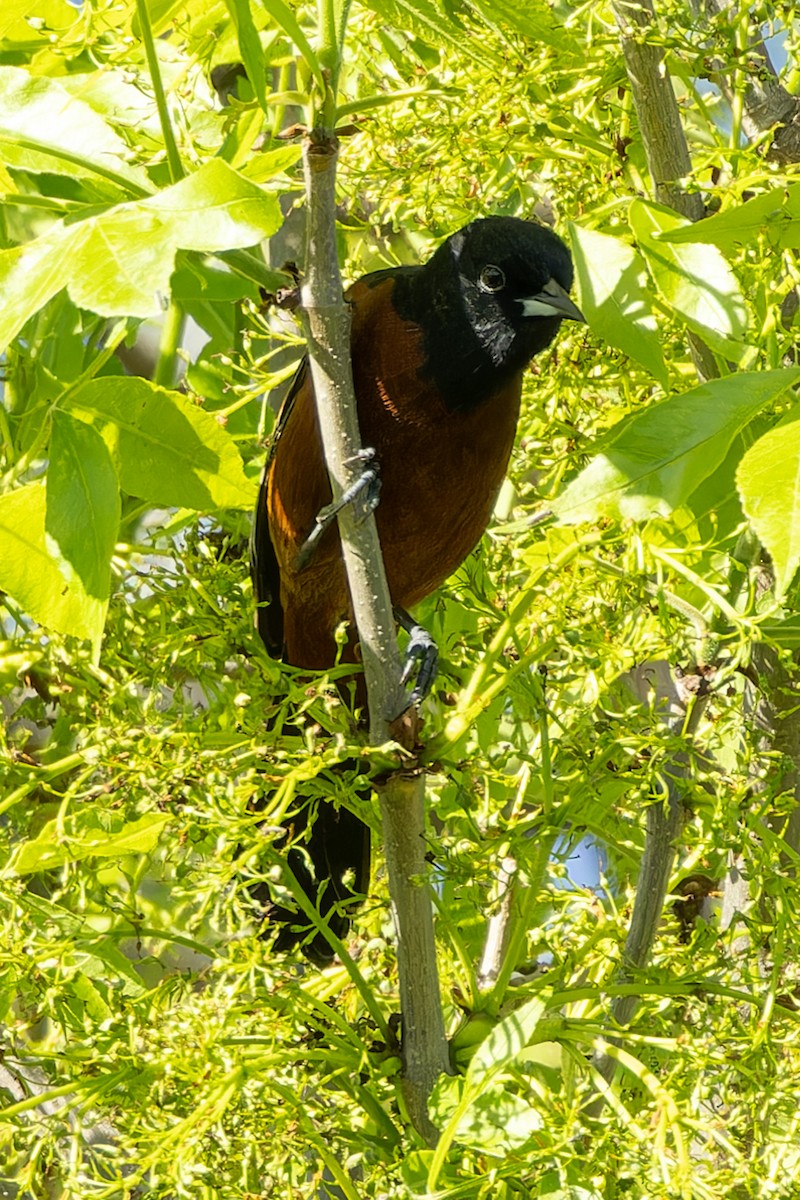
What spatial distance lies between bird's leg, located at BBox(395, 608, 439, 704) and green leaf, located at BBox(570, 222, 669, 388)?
43cm

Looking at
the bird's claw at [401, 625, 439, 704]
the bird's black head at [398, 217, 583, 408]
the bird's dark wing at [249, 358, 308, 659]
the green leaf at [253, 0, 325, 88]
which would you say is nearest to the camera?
the green leaf at [253, 0, 325, 88]

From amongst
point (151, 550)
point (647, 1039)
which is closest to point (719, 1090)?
point (647, 1039)

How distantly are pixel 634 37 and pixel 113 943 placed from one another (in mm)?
1192

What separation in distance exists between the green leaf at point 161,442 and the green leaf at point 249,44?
0.96 ft

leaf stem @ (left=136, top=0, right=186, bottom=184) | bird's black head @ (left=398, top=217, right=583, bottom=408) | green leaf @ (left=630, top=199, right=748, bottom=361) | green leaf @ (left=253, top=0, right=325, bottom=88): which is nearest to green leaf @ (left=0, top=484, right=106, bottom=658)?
leaf stem @ (left=136, top=0, right=186, bottom=184)

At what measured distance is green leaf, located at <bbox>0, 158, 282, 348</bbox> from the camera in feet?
3.48

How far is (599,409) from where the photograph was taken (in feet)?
5.78

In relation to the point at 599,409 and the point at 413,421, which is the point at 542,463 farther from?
the point at 413,421

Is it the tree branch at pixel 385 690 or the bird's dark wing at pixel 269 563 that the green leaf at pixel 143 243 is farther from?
the bird's dark wing at pixel 269 563

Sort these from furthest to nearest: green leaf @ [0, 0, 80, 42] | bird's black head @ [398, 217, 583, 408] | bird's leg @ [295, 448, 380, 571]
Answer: bird's black head @ [398, 217, 583, 408]
green leaf @ [0, 0, 80, 42]
bird's leg @ [295, 448, 380, 571]

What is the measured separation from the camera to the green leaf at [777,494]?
106 cm

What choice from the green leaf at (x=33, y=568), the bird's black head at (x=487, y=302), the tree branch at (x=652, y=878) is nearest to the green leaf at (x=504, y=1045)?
the tree branch at (x=652, y=878)

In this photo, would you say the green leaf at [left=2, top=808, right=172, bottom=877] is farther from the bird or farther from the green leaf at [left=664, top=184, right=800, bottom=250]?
the green leaf at [left=664, top=184, right=800, bottom=250]

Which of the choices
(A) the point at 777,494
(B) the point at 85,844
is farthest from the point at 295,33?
(B) the point at 85,844
